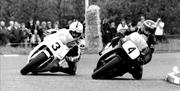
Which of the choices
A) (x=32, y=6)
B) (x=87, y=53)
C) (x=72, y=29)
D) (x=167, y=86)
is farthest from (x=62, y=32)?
(x=32, y=6)

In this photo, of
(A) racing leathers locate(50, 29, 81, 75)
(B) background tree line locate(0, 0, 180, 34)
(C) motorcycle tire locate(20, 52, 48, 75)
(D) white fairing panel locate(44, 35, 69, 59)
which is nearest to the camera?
(C) motorcycle tire locate(20, 52, 48, 75)

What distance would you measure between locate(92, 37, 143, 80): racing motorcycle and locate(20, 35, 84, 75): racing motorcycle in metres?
1.20

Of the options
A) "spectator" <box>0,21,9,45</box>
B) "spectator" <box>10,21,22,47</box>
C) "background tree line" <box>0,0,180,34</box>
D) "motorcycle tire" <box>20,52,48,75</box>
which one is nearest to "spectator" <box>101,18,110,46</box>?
"spectator" <box>10,21,22,47</box>

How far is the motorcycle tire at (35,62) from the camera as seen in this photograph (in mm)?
15844

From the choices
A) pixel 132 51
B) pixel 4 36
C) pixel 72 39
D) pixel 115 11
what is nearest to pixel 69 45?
pixel 72 39

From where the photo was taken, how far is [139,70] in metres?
15.4

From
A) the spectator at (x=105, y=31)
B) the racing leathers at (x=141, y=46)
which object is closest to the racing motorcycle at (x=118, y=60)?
the racing leathers at (x=141, y=46)

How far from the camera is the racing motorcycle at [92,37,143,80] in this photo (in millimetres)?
14875

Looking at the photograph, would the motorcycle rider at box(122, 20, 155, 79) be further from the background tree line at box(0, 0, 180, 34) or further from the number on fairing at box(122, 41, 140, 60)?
the background tree line at box(0, 0, 180, 34)

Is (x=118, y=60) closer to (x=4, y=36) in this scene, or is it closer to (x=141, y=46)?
(x=141, y=46)

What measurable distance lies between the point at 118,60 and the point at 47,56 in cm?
200

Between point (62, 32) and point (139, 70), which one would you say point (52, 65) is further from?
point (139, 70)

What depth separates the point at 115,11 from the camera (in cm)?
5062

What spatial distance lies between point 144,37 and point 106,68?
1262mm
